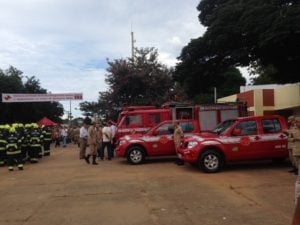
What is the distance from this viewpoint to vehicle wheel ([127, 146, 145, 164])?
2131cm

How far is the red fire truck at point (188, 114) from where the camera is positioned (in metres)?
23.0

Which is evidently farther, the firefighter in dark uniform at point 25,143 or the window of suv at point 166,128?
the firefighter in dark uniform at point 25,143

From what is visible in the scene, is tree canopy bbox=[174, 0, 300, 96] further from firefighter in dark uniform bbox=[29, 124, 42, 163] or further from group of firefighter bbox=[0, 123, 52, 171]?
group of firefighter bbox=[0, 123, 52, 171]

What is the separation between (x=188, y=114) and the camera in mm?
23297

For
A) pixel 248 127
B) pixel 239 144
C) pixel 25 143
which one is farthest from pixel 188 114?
pixel 25 143

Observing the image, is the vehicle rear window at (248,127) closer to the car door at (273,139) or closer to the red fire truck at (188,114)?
the car door at (273,139)

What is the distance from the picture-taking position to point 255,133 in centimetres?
1784

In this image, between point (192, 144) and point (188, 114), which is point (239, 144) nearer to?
point (192, 144)

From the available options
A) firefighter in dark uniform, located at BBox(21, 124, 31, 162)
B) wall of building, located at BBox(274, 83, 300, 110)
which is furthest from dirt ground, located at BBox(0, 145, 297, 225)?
wall of building, located at BBox(274, 83, 300, 110)

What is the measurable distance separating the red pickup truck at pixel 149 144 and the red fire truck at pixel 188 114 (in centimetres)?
171

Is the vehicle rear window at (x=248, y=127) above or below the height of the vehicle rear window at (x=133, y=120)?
below

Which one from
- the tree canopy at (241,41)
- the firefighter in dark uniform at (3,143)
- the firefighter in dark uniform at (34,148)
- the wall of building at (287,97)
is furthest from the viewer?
the wall of building at (287,97)

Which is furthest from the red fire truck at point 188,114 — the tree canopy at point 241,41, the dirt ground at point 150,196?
the dirt ground at point 150,196

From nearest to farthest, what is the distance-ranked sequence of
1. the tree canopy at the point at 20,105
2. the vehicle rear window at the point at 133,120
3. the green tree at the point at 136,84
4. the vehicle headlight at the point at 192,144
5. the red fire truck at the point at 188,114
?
the vehicle headlight at the point at 192,144 < the red fire truck at the point at 188,114 < the vehicle rear window at the point at 133,120 < the green tree at the point at 136,84 < the tree canopy at the point at 20,105
